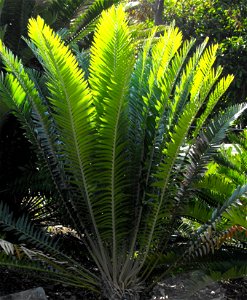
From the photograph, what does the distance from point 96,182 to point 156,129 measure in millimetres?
565

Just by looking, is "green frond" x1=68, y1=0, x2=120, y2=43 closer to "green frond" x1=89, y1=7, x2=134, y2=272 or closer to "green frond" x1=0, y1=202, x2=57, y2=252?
"green frond" x1=89, y1=7, x2=134, y2=272

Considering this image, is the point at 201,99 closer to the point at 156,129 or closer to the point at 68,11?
the point at 156,129

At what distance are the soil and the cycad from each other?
0.34ft

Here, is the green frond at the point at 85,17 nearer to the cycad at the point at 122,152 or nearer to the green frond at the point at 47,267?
the cycad at the point at 122,152

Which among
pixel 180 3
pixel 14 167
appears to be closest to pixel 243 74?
pixel 180 3

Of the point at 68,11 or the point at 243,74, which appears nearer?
the point at 68,11

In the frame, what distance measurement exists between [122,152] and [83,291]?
118 cm

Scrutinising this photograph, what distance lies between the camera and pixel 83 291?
4.61 meters

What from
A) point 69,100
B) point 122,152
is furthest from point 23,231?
point 69,100

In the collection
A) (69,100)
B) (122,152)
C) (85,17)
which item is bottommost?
(122,152)

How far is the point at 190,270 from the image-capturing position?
450 cm

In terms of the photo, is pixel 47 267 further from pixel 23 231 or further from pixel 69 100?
pixel 69 100

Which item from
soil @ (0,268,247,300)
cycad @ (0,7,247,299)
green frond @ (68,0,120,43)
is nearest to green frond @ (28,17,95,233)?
cycad @ (0,7,247,299)

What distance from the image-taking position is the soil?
437cm
